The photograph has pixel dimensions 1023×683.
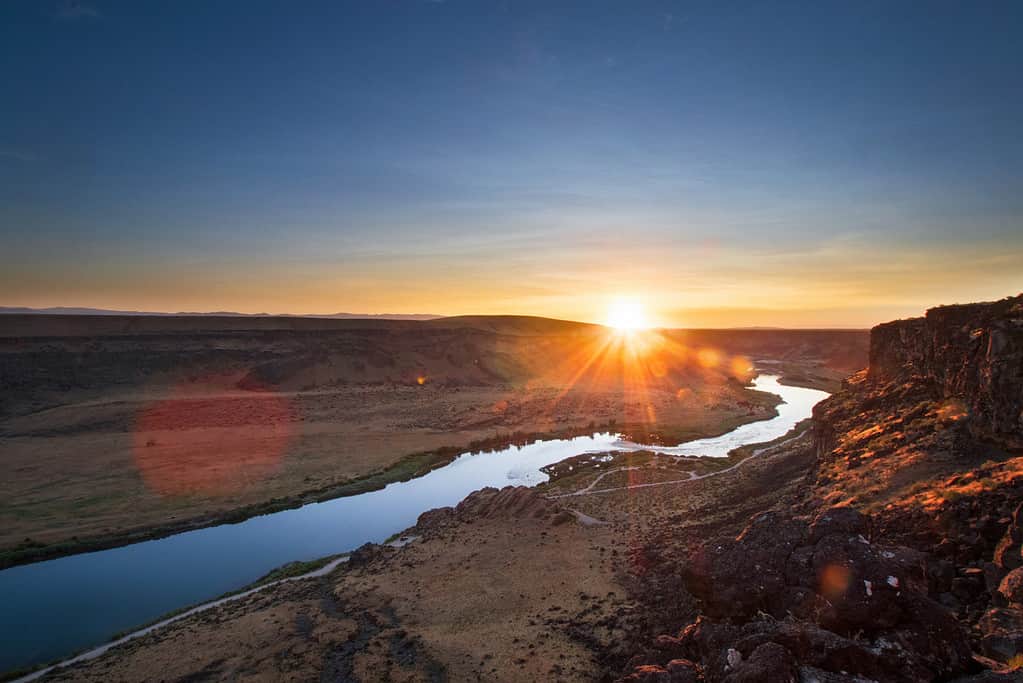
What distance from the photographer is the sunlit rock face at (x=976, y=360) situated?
16.9 m

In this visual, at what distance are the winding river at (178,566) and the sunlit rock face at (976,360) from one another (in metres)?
24.8

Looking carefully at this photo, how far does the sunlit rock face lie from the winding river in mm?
24754

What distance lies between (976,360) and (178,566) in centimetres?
3551

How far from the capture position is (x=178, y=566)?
26891mm

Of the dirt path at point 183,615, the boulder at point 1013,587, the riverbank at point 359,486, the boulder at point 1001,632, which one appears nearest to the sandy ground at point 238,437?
the riverbank at point 359,486

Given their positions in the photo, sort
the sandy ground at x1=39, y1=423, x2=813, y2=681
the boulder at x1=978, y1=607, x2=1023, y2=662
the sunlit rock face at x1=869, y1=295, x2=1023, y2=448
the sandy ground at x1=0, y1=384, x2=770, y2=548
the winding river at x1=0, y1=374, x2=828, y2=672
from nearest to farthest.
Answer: the boulder at x1=978, y1=607, x2=1023, y2=662 → the sandy ground at x1=39, y1=423, x2=813, y2=681 → the sunlit rock face at x1=869, y1=295, x2=1023, y2=448 → the winding river at x1=0, y1=374, x2=828, y2=672 → the sandy ground at x1=0, y1=384, x2=770, y2=548

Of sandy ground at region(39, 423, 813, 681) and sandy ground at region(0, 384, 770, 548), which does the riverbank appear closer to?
sandy ground at region(0, 384, 770, 548)

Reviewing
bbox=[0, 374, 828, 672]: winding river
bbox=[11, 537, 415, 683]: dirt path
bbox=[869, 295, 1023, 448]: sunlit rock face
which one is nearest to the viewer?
bbox=[869, 295, 1023, 448]: sunlit rock face

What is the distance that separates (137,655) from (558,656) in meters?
14.2

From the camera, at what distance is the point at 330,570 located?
82.6 ft

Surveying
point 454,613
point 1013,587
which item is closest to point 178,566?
point 454,613

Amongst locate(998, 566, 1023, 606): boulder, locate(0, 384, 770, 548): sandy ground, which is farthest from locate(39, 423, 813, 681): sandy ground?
locate(0, 384, 770, 548): sandy ground

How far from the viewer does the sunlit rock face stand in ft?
55.3

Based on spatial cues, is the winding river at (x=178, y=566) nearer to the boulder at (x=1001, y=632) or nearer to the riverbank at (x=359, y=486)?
the riverbank at (x=359, y=486)
